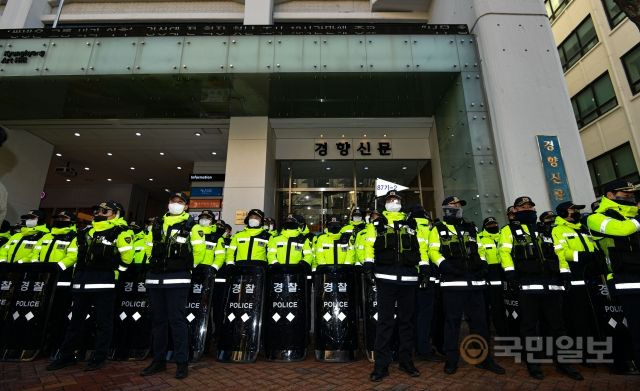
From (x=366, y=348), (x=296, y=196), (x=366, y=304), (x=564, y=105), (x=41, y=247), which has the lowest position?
(x=366, y=348)

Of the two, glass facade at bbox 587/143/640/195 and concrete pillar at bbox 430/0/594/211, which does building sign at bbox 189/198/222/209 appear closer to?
concrete pillar at bbox 430/0/594/211

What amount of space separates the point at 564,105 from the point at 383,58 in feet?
17.4

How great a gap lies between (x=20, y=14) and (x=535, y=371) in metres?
21.8

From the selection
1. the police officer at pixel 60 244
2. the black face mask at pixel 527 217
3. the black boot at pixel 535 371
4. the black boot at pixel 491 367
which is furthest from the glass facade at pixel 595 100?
the police officer at pixel 60 244

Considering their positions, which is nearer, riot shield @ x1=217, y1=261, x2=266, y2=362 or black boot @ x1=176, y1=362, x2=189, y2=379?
black boot @ x1=176, y1=362, x2=189, y2=379

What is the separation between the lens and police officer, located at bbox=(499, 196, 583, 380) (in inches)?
152

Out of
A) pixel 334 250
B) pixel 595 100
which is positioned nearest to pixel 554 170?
pixel 334 250

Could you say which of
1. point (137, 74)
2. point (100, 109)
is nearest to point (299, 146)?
point (137, 74)

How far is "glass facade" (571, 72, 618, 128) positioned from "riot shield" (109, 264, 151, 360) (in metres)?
19.1

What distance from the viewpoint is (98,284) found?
4086mm

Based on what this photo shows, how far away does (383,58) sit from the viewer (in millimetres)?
9703

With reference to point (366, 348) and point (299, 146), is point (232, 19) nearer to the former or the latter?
point (299, 146)

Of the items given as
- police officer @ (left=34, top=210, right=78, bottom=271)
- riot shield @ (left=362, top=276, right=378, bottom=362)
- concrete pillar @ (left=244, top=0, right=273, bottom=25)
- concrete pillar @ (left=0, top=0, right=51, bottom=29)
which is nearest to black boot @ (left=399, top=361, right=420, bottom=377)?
riot shield @ (left=362, top=276, right=378, bottom=362)

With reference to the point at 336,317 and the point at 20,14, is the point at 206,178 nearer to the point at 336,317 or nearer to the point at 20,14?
the point at 20,14
